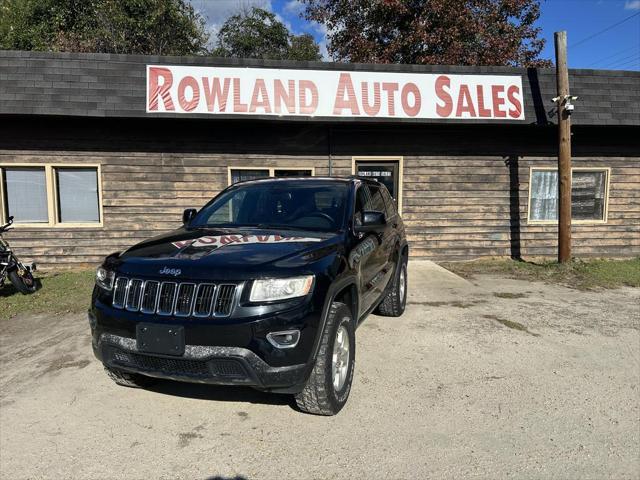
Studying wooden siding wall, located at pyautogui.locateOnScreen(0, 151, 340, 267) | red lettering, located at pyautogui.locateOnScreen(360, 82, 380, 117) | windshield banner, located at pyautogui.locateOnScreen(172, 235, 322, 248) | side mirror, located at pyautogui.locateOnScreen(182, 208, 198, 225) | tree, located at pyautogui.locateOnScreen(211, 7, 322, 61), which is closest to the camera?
windshield banner, located at pyautogui.locateOnScreen(172, 235, 322, 248)

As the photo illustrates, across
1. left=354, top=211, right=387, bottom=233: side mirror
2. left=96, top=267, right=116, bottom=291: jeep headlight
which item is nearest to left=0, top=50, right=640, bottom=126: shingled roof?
left=354, top=211, right=387, bottom=233: side mirror

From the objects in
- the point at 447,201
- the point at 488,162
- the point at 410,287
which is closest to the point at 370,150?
the point at 447,201

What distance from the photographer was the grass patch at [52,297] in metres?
6.12

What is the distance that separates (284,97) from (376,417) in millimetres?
6420

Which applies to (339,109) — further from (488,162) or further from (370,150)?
(488,162)

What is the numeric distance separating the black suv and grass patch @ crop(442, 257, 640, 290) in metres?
5.86

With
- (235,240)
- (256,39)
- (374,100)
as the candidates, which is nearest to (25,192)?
(374,100)

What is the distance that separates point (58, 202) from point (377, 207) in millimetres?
7103

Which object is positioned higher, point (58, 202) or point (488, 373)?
point (58, 202)

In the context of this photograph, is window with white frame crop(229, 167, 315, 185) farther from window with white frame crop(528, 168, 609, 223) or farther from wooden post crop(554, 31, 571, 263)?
window with white frame crop(528, 168, 609, 223)

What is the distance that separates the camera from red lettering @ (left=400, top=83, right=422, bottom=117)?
27.8ft

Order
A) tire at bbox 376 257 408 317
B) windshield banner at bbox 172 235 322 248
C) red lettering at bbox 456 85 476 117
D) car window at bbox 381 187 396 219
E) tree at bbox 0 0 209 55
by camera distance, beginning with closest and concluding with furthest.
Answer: windshield banner at bbox 172 235 322 248, tire at bbox 376 257 408 317, car window at bbox 381 187 396 219, red lettering at bbox 456 85 476 117, tree at bbox 0 0 209 55

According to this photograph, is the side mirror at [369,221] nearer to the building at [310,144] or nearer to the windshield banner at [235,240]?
the windshield banner at [235,240]

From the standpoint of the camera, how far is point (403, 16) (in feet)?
58.7
